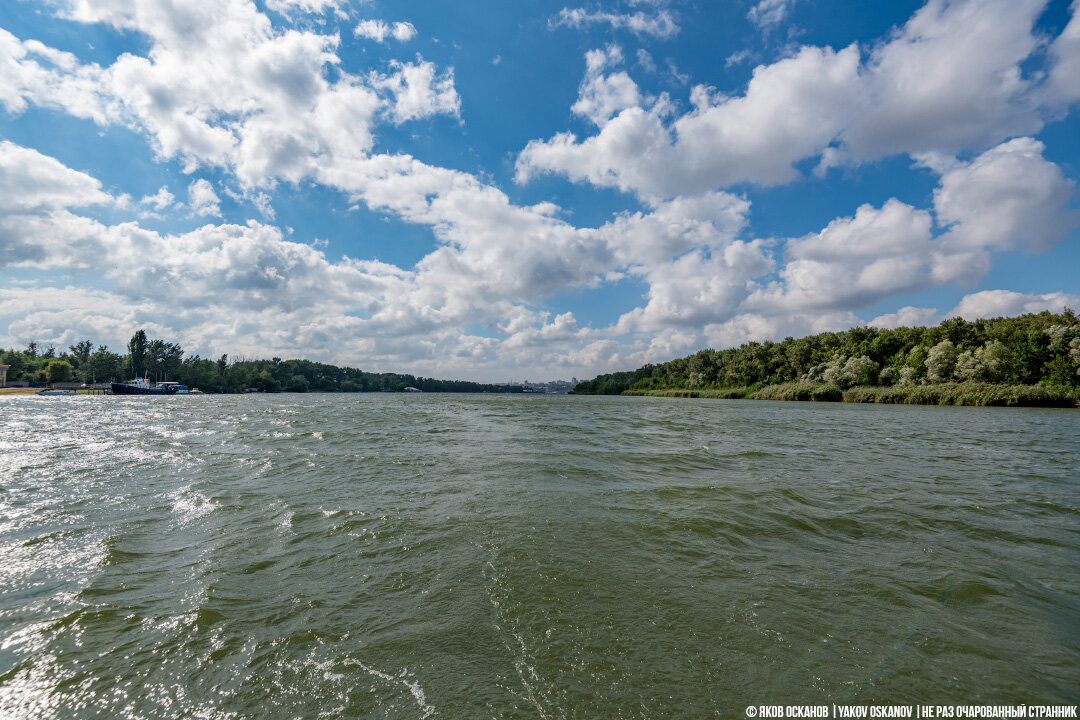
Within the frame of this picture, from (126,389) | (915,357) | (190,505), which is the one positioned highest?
(915,357)

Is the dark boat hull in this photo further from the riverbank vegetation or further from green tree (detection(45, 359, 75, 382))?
the riverbank vegetation

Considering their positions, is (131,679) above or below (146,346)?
below

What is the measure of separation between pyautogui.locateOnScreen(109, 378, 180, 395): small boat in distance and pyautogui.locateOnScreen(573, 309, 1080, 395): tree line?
5505 inches

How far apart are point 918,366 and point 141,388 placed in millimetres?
161238

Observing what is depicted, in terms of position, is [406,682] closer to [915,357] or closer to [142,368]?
[915,357]

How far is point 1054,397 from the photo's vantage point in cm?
3950

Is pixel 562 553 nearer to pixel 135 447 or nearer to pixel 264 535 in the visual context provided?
pixel 264 535

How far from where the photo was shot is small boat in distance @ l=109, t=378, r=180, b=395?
4065 inches

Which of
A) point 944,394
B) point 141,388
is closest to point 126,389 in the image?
point 141,388

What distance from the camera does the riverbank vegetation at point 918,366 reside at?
149ft

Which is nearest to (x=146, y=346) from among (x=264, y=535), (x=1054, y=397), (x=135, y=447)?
(x=135, y=447)

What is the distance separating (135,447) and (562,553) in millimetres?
17526

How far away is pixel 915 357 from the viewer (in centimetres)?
6291

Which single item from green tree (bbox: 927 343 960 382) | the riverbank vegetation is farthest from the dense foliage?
green tree (bbox: 927 343 960 382)
